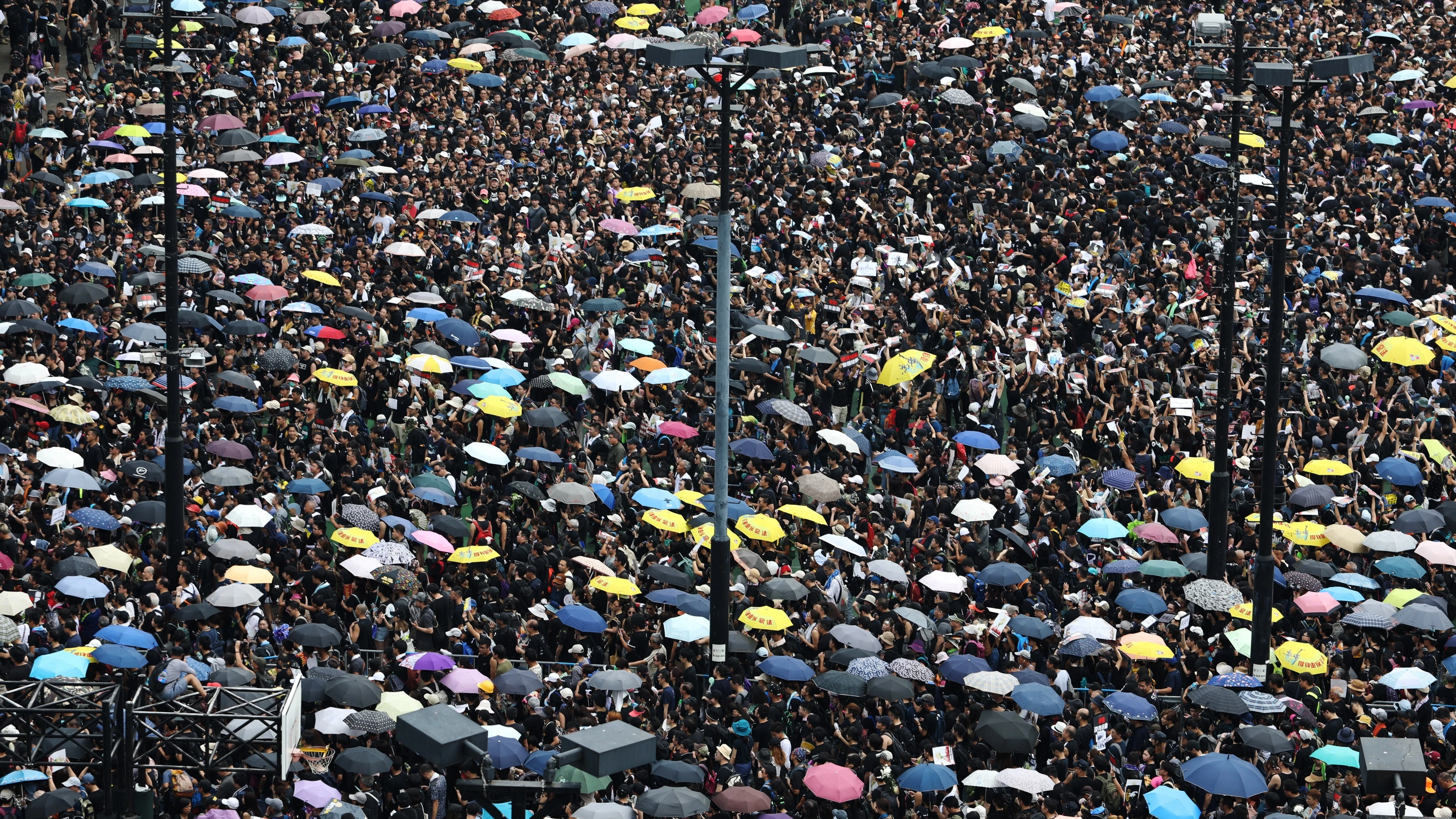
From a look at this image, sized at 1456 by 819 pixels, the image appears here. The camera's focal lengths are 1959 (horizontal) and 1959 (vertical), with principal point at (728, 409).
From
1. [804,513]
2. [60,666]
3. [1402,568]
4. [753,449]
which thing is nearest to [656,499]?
[804,513]

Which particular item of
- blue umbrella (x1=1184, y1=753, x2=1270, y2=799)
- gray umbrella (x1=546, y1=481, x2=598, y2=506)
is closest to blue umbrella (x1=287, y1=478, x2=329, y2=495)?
gray umbrella (x1=546, y1=481, x2=598, y2=506)

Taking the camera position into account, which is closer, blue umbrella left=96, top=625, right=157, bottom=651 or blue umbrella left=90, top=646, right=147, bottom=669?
blue umbrella left=90, top=646, right=147, bottom=669

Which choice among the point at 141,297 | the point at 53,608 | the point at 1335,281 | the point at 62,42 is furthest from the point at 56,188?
the point at 1335,281

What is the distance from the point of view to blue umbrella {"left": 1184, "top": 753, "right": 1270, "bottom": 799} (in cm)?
1878

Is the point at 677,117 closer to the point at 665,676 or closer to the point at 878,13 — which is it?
the point at 878,13

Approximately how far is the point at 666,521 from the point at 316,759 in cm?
685

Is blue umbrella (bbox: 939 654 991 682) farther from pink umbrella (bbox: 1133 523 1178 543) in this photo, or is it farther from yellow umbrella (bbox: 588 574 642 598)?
pink umbrella (bbox: 1133 523 1178 543)

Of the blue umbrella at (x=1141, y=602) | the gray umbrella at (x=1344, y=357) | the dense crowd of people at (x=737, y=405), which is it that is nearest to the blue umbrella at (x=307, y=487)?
the dense crowd of people at (x=737, y=405)

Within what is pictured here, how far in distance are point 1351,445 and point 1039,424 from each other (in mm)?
4623

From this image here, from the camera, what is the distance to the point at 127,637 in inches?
838

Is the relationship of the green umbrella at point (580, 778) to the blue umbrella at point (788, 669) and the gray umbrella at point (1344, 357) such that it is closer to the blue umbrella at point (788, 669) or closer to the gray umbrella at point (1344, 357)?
the blue umbrella at point (788, 669)

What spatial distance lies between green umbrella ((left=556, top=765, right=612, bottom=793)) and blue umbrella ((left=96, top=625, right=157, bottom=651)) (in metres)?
5.75

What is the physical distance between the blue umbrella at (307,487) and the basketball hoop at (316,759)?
6.66 metres

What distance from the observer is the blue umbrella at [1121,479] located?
89.1 ft
